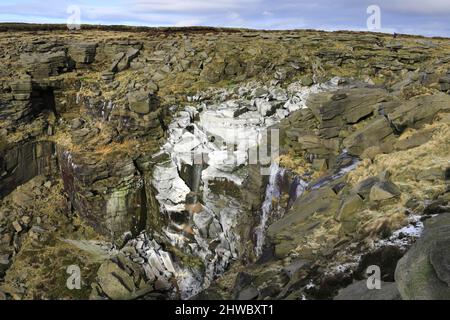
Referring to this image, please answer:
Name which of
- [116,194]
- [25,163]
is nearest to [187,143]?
[116,194]

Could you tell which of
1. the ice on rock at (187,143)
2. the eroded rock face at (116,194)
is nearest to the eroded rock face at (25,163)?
the eroded rock face at (116,194)

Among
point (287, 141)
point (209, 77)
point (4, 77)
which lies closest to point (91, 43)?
point (4, 77)

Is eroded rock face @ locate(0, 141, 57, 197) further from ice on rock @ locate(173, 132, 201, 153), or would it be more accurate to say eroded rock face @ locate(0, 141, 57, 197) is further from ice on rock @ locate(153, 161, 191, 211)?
ice on rock @ locate(173, 132, 201, 153)

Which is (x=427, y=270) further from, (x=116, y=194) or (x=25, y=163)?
(x=25, y=163)

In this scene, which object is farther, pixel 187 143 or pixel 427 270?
pixel 187 143

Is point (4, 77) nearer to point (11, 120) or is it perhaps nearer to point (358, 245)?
point (11, 120)

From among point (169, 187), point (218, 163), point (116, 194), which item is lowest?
point (116, 194)

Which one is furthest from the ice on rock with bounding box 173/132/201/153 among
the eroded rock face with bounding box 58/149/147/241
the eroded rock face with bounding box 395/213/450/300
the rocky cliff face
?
the eroded rock face with bounding box 395/213/450/300

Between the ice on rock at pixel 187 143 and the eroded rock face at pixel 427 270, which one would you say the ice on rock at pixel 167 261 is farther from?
the eroded rock face at pixel 427 270

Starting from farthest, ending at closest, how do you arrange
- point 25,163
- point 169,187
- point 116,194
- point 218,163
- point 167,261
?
point 25,163 < point 116,194 < point 169,187 < point 167,261 < point 218,163
